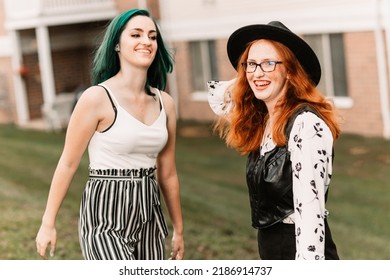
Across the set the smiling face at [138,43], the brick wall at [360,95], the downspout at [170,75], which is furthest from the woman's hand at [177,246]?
the downspout at [170,75]

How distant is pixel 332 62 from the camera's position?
6.89m

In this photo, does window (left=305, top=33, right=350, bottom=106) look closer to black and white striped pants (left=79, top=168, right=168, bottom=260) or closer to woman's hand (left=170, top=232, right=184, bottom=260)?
woman's hand (left=170, top=232, right=184, bottom=260)

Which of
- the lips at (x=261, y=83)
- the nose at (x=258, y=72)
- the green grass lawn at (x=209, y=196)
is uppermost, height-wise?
the nose at (x=258, y=72)

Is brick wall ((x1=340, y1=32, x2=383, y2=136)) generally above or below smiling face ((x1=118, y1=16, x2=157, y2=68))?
below

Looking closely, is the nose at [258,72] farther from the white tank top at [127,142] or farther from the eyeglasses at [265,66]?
the white tank top at [127,142]

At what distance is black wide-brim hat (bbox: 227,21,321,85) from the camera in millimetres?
2430

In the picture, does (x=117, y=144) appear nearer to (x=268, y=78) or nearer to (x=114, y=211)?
(x=114, y=211)

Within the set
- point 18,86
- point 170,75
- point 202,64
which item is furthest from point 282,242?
point 202,64

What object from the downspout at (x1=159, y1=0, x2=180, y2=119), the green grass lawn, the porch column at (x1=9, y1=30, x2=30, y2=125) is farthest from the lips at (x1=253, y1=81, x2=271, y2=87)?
the downspout at (x1=159, y1=0, x2=180, y2=119)

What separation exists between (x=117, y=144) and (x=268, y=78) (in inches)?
21.2

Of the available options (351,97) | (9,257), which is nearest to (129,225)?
(9,257)

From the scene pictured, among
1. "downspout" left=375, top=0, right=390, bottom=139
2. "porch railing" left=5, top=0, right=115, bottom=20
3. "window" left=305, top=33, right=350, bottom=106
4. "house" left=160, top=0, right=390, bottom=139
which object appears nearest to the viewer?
"porch railing" left=5, top=0, right=115, bottom=20

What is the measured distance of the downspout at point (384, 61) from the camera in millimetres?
5996

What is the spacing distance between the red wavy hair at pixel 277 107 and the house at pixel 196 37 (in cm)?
307
